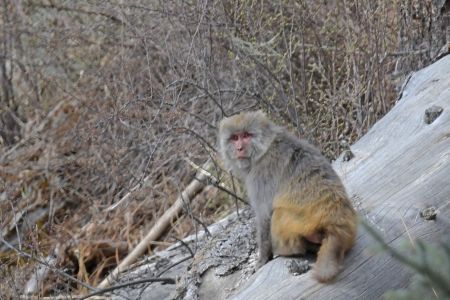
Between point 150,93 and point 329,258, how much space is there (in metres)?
3.69

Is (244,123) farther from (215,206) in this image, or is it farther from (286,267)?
(215,206)

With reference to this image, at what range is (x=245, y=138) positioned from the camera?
535 cm

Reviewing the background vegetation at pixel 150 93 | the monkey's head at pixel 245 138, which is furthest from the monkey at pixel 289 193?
the background vegetation at pixel 150 93

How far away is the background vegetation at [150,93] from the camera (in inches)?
293

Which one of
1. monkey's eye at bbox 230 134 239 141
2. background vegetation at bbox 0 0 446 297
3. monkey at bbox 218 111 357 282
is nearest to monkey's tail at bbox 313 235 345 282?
monkey at bbox 218 111 357 282

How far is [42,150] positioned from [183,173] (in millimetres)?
2063

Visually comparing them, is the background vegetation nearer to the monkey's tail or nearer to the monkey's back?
the monkey's back

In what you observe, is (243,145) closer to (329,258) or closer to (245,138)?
(245,138)

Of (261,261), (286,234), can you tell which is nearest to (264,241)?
(261,261)

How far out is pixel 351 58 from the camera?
7.38 meters

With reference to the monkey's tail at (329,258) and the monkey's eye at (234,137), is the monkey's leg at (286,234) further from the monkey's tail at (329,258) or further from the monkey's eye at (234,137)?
the monkey's eye at (234,137)

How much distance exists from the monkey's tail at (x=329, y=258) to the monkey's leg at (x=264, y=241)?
57cm

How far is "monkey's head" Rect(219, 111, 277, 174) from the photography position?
530 centimetres

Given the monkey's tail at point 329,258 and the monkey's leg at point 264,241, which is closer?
the monkey's tail at point 329,258
